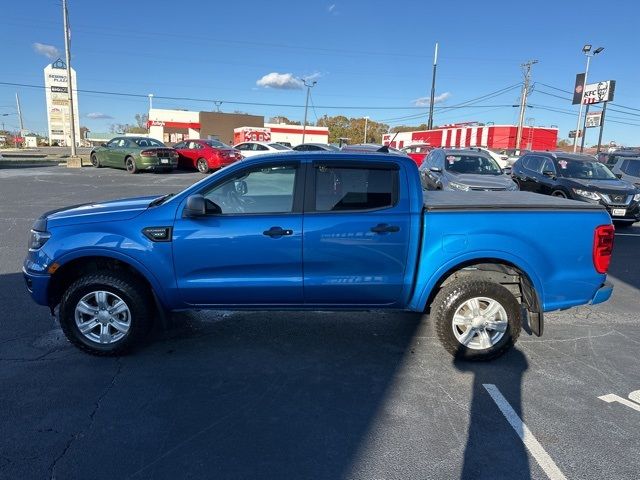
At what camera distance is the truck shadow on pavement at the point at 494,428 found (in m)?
2.60

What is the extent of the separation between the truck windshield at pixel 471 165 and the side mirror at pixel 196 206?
894cm

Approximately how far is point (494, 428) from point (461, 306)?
1.07m

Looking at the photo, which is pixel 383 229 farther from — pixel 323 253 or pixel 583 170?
pixel 583 170

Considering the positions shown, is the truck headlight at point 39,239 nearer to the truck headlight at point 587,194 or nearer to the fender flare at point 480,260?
the fender flare at point 480,260

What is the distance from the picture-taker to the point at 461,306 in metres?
3.78

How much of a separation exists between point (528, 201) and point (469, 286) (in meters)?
1.01

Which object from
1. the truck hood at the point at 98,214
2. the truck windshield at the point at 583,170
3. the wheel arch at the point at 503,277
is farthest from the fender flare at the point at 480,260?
the truck windshield at the point at 583,170

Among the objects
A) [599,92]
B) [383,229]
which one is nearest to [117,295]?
[383,229]

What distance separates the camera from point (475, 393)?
3396 mm

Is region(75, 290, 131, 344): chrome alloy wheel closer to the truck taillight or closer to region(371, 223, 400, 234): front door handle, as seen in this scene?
region(371, 223, 400, 234): front door handle

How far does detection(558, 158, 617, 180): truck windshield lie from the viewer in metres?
10.7

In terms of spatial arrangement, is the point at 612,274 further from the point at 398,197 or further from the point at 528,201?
the point at 398,197

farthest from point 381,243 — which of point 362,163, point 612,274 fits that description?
point 612,274

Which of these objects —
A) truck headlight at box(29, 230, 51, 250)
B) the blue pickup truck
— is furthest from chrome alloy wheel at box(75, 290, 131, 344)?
truck headlight at box(29, 230, 51, 250)
